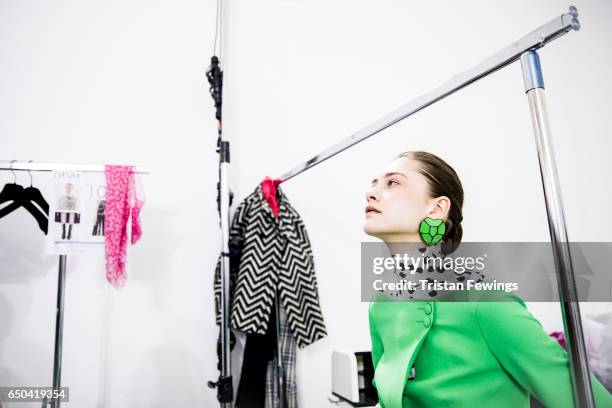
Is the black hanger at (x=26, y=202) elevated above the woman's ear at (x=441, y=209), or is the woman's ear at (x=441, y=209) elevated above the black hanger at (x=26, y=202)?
the black hanger at (x=26, y=202)

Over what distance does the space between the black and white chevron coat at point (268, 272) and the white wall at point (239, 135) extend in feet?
0.80

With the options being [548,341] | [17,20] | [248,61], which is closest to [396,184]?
[548,341]

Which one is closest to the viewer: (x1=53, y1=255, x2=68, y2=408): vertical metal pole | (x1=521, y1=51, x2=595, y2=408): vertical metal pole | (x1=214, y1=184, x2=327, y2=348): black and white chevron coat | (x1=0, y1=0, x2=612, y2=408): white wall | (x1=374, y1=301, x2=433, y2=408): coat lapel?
(x1=521, y1=51, x2=595, y2=408): vertical metal pole

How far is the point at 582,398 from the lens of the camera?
0.46 m

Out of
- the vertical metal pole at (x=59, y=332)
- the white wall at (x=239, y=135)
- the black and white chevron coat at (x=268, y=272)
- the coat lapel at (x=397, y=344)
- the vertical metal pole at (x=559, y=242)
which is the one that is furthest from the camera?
the white wall at (x=239, y=135)

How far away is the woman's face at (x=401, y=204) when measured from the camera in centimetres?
62

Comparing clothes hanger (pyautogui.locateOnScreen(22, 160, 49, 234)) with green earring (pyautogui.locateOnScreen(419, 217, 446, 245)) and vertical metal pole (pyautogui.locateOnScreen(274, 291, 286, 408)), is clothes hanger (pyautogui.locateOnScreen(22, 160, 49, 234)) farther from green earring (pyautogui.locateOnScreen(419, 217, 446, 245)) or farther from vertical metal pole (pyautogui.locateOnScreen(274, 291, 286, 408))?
green earring (pyautogui.locateOnScreen(419, 217, 446, 245))

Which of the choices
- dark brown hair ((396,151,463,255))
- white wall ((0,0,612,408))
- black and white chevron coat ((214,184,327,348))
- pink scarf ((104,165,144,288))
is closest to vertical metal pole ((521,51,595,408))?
dark brown hair ((396,151,463,255))

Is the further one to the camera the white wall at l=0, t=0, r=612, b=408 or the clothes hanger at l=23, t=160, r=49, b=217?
the white wall at l=0, t=0, r=612, b=408

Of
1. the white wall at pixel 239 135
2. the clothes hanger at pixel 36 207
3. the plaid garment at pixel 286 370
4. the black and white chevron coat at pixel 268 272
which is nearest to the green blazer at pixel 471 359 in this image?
the white wall at pixel 239 135

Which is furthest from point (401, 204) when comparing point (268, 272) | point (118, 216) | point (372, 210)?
point (118, 216)

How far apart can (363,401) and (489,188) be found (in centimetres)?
86

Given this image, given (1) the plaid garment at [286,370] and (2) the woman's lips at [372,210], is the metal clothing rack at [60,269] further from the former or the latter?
(2) the woman's lips at [372,210]

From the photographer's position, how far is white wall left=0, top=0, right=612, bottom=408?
1.56m
